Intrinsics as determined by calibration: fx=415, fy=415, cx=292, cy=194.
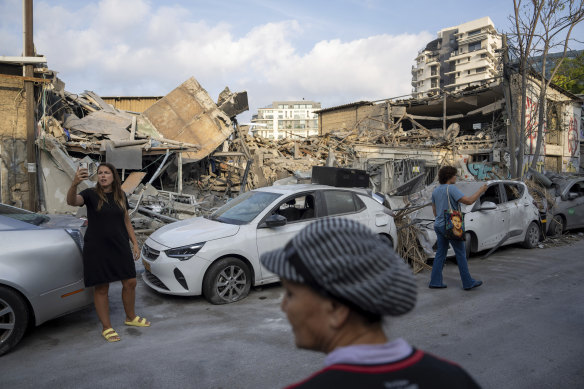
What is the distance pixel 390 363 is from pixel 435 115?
27.8m

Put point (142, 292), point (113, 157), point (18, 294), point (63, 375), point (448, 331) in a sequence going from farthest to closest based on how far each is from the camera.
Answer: point (113, 157), point (142, 292), point (448, 331), point (18, 294), point (63, 375)

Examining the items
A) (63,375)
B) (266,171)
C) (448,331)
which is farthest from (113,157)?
(448,331)

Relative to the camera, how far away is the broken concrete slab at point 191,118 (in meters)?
16.5

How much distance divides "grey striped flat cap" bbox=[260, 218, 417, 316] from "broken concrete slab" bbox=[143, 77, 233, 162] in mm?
15827

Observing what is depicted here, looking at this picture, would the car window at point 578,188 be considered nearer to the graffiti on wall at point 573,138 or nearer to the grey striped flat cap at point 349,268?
the grey striped flat cap at point 349,268

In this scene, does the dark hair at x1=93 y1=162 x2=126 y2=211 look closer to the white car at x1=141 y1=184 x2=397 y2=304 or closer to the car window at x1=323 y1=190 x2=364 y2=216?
the white car at x1=141 y1=184 x2=397 y2=304

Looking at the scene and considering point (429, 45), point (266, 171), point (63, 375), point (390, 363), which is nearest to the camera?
point (390, 363)

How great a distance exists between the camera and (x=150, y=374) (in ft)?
11.9

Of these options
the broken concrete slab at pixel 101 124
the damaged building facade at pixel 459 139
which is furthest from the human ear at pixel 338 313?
the damaged building facade at pixel 459 139

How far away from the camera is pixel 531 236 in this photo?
373 inches

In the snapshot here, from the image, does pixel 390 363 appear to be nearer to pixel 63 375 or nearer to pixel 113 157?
pixel 63 375

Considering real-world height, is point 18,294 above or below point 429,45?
below

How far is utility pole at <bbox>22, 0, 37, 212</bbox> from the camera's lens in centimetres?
1126

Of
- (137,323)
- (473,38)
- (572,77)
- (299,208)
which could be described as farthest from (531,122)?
(473,38)
